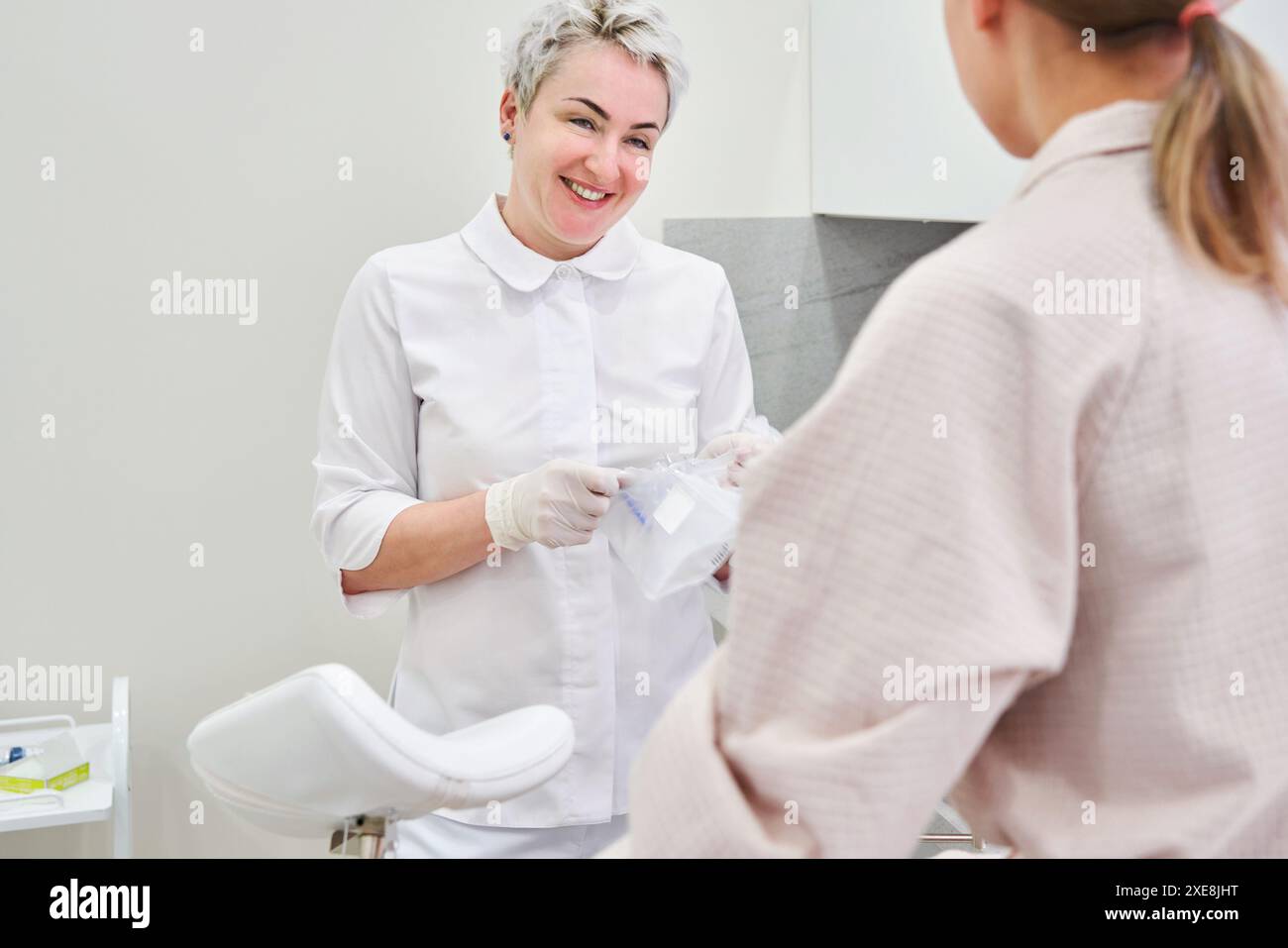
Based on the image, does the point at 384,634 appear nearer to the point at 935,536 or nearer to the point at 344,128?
the point at 344,128

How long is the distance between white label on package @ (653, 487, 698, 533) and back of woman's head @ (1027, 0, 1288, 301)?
2.47 ft

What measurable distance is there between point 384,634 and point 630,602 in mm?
839

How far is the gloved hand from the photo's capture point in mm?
1326

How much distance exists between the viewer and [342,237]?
6.97ft

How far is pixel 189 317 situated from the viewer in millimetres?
2068

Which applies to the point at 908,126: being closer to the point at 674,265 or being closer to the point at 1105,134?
the point at 674,265

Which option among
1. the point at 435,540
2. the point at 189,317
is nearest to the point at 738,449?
the point at 435,540

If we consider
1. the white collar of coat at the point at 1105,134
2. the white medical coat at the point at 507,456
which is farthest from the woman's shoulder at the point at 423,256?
the white collar of coat at the point at 1105,134

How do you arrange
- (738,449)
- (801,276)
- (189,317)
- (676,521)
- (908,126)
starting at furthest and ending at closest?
(801,276)
(189,317)
(908,126)
(738,449)
(676,521)

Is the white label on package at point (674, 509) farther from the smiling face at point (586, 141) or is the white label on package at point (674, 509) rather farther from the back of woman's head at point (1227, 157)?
the back of woman's head at point (1227, 157)

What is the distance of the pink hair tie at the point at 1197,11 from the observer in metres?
0.60

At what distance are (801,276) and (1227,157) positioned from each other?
1.68 metres

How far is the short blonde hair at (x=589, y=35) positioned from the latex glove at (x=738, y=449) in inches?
19.4
